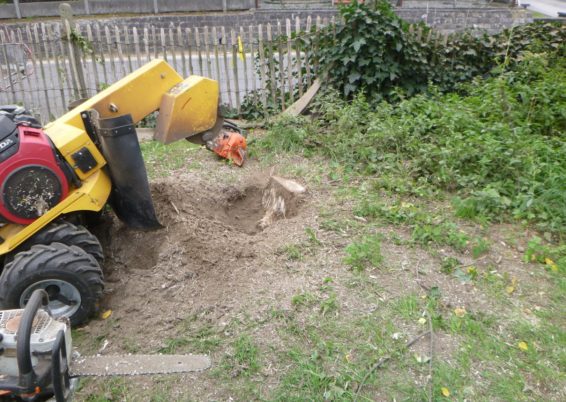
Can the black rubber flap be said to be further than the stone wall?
No

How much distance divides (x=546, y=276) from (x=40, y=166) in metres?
3.93

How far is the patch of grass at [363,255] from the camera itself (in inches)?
163

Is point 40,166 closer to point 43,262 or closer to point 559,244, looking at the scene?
point 43,262

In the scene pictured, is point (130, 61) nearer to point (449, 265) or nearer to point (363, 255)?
point (363, 255)

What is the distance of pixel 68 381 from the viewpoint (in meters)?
2.61

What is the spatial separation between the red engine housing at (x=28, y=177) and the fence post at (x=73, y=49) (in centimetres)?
501

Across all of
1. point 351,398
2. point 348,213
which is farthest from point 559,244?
point 351,398

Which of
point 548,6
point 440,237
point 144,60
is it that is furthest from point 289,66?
point 548,6

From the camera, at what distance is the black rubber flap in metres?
3.81

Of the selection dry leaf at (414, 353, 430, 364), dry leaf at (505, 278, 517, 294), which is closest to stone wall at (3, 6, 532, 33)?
dry leaf at (505, 278, 517, 294)

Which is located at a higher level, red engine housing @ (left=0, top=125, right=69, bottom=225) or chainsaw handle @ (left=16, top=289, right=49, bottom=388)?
red engine housing @ (left=0, top=125, right=69, bottom=225)

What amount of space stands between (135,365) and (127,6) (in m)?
22.0

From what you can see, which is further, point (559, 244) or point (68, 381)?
point (559, 244)

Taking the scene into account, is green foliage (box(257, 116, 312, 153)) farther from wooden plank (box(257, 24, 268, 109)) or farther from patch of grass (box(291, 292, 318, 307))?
patch of grass (box(291, 292, 318, 307))
